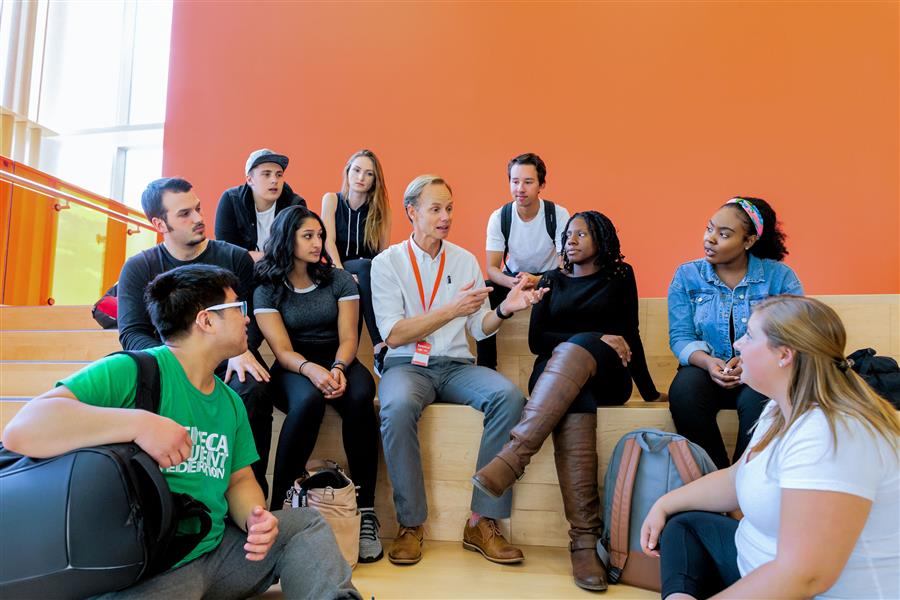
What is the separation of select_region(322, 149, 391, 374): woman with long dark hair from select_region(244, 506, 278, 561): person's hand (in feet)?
6.82

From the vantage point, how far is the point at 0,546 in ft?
3.90

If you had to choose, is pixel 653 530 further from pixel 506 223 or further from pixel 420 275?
pixel 506 223

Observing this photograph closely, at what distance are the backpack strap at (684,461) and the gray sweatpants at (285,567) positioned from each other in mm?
1067

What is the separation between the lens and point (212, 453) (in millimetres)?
1650

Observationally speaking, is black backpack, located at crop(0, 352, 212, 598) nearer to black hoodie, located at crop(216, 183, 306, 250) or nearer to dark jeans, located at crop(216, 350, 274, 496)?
dark jeans, located at crop(216, 350, 274, 496)

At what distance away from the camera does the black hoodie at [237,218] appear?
354 cm

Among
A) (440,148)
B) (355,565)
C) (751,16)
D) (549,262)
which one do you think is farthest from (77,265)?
(751,16)

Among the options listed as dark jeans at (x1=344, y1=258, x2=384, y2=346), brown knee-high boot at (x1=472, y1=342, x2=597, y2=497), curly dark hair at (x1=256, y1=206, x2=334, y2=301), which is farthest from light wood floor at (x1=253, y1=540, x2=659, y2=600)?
curly dark hair at (x1=256, y1=206, x2=334, y2=301)

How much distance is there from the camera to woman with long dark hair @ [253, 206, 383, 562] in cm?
239

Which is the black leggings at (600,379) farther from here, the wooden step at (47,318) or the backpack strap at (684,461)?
the wooden step at (47,318)

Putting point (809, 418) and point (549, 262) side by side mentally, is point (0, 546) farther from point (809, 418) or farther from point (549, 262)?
point (549, 262)

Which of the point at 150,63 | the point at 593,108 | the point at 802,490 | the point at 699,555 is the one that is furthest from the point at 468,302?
the point at 150,63

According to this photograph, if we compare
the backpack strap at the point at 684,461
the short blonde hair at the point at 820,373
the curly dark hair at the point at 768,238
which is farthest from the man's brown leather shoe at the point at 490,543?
the curly dark hair at the point at 768,238

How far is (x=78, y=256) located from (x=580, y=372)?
17.1ft
